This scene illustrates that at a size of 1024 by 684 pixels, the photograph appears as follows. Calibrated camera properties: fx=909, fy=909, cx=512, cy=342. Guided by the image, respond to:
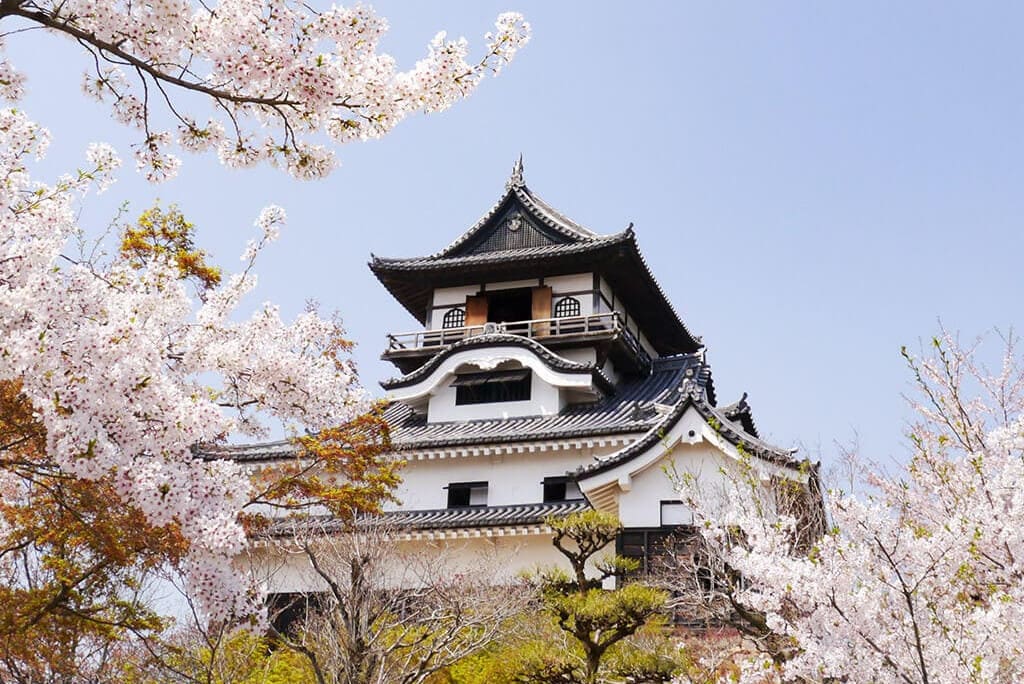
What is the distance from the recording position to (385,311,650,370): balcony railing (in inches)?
913

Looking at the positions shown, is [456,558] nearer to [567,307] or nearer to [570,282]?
[567,307]

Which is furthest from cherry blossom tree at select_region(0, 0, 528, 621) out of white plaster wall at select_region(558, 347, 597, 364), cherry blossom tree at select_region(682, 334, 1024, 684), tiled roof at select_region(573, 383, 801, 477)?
white plaster wall at select_region(558, 347, 597, 364)

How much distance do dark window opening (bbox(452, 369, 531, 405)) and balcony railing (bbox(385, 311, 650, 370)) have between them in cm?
112

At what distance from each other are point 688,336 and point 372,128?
24.1 meters

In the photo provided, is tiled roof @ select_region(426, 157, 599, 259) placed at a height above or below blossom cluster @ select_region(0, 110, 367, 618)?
above

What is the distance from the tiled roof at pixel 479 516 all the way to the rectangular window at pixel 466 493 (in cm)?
36

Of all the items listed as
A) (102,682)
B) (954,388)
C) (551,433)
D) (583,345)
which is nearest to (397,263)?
(583,345)

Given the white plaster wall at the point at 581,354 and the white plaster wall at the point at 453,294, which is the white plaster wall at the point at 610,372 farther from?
the white plaster wall at the point at 453,294

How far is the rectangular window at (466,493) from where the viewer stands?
20594 millimetres

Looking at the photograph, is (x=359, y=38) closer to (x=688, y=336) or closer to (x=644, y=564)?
(x=644, y=564)

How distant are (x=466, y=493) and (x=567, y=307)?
624 centimetres

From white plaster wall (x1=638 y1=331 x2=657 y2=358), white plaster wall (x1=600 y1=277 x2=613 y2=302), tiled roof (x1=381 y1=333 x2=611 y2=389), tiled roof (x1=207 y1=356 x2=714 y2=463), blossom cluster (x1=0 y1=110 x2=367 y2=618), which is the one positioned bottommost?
A: blossom cluster (x1=0 y1=110 x2=367 y2=618)

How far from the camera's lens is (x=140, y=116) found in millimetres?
6414

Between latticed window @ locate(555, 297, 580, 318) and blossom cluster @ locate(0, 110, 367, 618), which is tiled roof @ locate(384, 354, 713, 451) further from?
blossom cluster @ locate(0, 110, 367, 618)
